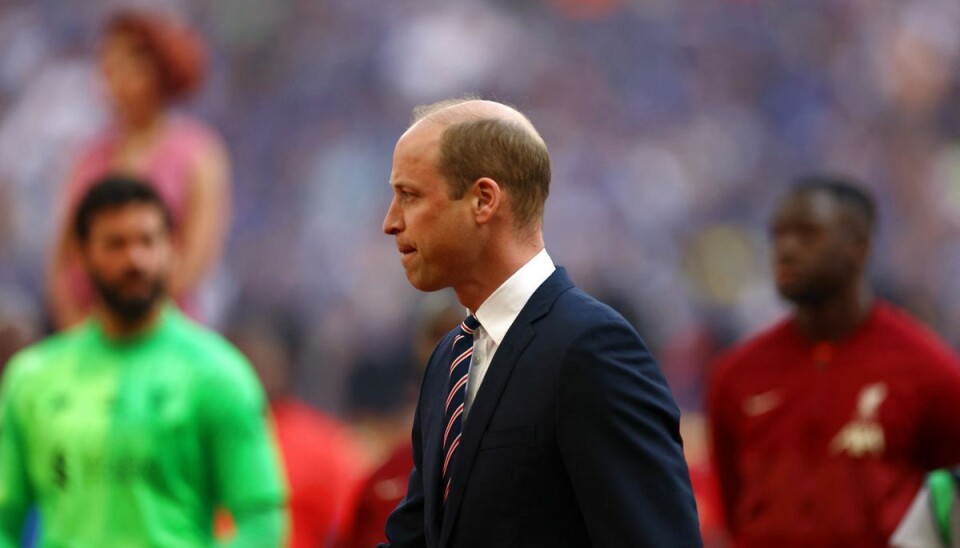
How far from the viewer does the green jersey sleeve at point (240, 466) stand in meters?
5.26

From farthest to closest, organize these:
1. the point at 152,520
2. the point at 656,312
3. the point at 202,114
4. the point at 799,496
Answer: the point at 656,312 < the point at 202,114 < the point at 799,496 < the point at 152,520

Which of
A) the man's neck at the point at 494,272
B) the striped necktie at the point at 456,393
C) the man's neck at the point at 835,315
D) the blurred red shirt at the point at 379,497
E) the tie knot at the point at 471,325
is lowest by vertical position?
the blurred red shirt at the point at 379,497

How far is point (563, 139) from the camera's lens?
45.2 ft

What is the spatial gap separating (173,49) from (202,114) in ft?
1.89

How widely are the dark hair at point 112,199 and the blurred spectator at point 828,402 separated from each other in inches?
88.5

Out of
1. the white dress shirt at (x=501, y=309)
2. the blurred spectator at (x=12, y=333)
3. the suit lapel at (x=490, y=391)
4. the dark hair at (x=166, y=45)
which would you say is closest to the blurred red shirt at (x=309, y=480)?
the blurred spectator at (x=12, y=333)

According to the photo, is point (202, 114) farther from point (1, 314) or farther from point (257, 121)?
point (1, 314)

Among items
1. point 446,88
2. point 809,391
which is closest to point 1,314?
point 809,391

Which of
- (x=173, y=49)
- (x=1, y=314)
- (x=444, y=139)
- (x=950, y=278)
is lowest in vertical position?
(x=950, y=278)

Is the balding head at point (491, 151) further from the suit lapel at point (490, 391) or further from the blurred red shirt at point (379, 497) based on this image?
the blurred red shirt at point (379, 497)

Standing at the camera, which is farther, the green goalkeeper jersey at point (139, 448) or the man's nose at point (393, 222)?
the green goalkeeper jersey at point (139, 448)

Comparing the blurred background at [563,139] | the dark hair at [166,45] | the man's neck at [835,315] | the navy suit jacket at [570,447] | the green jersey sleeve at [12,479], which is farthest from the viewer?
the blurred background at [563,139]

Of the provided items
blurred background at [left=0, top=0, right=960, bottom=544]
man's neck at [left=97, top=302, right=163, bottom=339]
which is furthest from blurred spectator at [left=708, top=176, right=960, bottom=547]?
blurred background at [left=0, top=0, right=960, bottom=544]

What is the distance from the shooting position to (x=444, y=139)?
3.11 m
